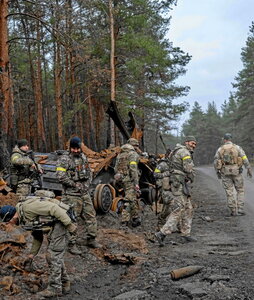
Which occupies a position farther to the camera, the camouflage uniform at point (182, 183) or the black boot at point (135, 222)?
the black boot at point (135, 222)

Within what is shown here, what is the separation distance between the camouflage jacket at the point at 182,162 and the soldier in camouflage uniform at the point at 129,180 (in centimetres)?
138

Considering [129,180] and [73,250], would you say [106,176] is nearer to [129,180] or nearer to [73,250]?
[129,180]

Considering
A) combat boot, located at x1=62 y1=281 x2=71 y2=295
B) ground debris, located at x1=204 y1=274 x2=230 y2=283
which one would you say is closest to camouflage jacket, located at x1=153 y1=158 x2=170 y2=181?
ground debris, located at x1=204 y1=274 x2=230 y2=283

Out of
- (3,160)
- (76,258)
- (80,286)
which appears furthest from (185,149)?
(3,160)

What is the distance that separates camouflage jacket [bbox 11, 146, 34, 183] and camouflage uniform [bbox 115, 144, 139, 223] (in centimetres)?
217

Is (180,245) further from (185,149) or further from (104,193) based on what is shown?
(104,193)

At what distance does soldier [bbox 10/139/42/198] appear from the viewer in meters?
8.67

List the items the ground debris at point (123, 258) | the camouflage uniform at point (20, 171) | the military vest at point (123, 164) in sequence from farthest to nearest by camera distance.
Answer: the military vest at point (123, 164)
the camouflage uniform at point (20, 171)
the ground debris at point (123, 258)

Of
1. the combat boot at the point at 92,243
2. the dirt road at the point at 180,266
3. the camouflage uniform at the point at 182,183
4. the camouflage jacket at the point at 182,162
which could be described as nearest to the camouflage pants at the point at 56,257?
the dirt road at the point at 180,266

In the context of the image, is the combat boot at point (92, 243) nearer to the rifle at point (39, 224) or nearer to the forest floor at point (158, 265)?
the forest floor at point (158, 265)

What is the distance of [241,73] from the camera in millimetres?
47469

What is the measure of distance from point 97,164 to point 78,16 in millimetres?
6765

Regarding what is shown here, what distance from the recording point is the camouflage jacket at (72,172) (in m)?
6.93

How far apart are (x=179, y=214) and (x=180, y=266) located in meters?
1.81
